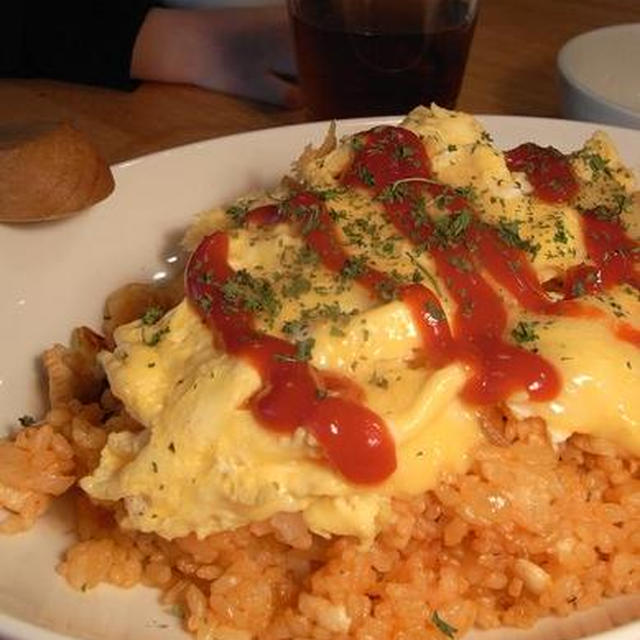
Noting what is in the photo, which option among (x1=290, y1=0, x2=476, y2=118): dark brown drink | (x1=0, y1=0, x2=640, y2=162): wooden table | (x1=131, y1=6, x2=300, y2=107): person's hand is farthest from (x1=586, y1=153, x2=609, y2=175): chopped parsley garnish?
(x1=131, y1=6, x2=300, y2=107): person's hand

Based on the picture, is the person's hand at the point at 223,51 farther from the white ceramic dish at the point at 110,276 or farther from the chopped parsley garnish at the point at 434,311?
the chopped parsley garnish at the point at 434,311

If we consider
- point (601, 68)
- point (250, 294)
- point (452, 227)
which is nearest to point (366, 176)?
point (452, 227)

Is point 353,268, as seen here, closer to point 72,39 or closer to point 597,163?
point 597,163

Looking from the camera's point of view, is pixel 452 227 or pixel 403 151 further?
pixel 403 151

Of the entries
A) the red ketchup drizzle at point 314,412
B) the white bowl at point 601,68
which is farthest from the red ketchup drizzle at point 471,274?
the white bowl at point 601,68

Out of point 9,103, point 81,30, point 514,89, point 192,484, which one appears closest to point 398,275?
point 192,484

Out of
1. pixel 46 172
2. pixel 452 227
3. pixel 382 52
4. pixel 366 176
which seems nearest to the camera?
pixel 452 227

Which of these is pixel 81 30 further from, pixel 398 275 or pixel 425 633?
pixel 425 633
